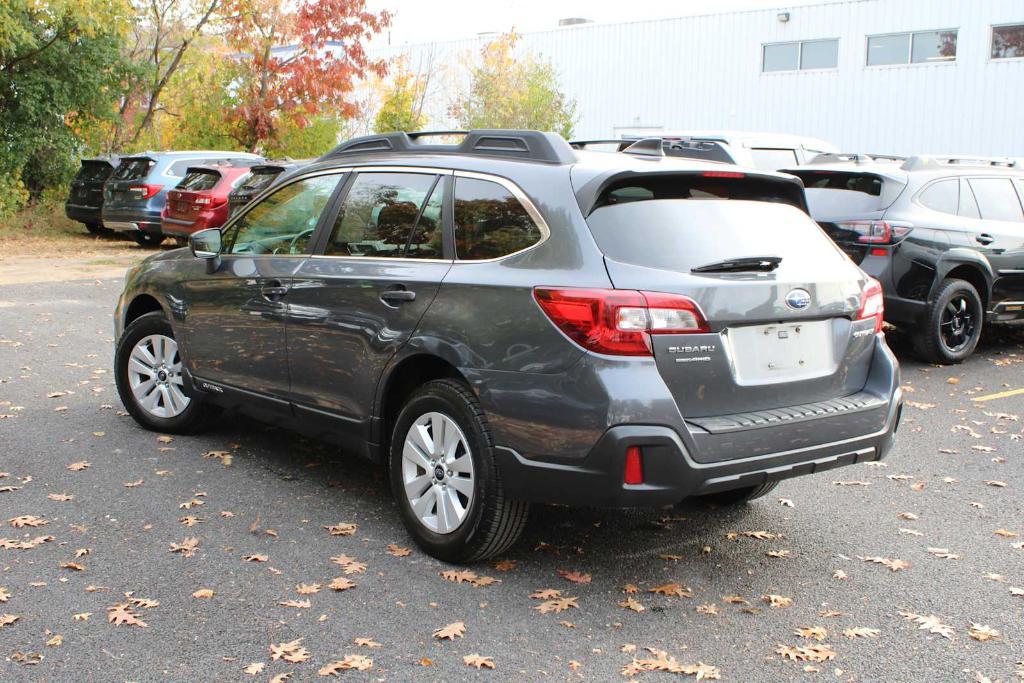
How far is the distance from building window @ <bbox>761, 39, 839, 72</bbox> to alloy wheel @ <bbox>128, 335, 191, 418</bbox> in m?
25.8

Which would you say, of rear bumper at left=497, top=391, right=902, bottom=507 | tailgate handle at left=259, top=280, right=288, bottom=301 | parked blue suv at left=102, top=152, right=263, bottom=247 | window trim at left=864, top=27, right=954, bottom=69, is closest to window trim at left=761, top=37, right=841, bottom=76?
window trim at left=864, top=27, right=954, bottom=69

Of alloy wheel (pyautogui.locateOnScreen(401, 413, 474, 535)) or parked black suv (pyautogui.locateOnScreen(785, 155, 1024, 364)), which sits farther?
parked black suv (pyautogui.locateOnScreen(785, 155, 1024, 364))

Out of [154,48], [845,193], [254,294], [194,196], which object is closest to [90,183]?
[194,196]

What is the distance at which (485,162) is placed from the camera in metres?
4.79

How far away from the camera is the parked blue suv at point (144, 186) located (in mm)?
19203

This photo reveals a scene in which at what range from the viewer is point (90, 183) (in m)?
21.2

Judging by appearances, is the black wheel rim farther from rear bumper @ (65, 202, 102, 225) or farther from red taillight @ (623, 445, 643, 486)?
rear bumper @ (65, 202, 102, 225)

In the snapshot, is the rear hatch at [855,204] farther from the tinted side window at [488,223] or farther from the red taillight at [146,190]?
the red taillight at [146,190]

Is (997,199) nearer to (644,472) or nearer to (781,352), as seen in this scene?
(781,352)

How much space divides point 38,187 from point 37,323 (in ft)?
47.6

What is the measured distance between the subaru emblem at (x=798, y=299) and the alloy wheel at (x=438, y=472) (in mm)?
1451

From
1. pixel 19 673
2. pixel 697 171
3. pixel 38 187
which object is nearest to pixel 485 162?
pixel 697 171

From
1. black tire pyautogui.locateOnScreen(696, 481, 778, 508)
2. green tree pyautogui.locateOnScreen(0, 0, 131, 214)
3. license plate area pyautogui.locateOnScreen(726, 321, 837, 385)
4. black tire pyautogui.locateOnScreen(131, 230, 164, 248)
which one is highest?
green tree pyautogui.locateOnScreen(0, 0, 131, 214)

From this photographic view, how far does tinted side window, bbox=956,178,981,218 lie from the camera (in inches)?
389
